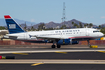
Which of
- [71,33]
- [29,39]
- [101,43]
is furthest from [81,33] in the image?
[101,43]

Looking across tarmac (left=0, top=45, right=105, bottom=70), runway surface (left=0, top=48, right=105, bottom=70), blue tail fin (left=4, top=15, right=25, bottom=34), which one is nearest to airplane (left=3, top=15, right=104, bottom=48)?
blue tail fin (left=4, top=15, right=25, bottom=34)

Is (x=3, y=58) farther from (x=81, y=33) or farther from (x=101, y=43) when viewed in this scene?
(x=101, y=43)

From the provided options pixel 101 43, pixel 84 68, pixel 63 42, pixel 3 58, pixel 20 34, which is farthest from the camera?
pixel 101 43

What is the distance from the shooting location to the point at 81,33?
34625 mm

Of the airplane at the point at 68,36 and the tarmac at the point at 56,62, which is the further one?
the airplane at the point at 68,36

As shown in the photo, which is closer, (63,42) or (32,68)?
(32,68)

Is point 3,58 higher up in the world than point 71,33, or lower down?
lower down

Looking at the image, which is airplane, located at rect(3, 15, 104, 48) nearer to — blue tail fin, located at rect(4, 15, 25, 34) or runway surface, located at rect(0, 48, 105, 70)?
blue tail fin, located at rect(4, 15, 25, 34)

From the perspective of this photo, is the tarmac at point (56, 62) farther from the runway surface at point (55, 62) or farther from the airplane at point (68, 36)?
the airplane at point (68, 36)

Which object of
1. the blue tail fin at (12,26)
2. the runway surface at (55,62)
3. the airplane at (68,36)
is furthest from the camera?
the blue tail fin at (12,26)

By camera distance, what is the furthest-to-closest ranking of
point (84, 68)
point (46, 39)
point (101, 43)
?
point (101, 43) → point (46, 39) → point (84, 68)

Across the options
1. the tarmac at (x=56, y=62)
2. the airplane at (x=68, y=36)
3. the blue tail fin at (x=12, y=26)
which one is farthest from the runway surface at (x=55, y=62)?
the blue tail fin at (x=12, y=26)

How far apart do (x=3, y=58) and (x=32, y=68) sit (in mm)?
6472

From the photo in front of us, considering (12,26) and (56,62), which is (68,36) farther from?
(56,62)
